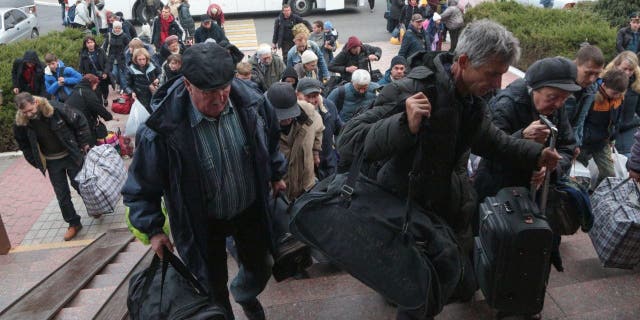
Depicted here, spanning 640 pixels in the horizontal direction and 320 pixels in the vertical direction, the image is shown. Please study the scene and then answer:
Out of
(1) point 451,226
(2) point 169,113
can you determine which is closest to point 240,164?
(2) point 169,113

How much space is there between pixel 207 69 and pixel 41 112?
14.3ft

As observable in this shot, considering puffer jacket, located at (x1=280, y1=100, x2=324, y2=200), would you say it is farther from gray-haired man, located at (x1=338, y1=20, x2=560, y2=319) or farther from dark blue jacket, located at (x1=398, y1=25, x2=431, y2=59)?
dark blue jacket, located at (x1=398, y1=25, x2=431, y2=59)

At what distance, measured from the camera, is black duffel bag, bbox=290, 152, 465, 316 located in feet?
7.52

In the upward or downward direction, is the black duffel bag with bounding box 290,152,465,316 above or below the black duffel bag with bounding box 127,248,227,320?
above

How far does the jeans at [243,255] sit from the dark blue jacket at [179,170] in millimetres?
77

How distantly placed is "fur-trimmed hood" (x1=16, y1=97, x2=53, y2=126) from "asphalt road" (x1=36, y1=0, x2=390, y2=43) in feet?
37.0

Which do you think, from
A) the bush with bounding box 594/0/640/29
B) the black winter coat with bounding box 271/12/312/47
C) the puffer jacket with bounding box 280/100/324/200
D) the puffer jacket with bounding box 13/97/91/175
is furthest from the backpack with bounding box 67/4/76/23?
the bush with bounding box 594/0/640/29

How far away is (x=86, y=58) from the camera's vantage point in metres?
10.7

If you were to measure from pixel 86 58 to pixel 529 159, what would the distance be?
10.1 meters

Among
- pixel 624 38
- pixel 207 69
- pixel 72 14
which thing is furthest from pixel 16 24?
pixel 207 69

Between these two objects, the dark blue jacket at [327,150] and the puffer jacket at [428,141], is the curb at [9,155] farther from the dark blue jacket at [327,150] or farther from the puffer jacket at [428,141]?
the puffer jacket at [428,141]

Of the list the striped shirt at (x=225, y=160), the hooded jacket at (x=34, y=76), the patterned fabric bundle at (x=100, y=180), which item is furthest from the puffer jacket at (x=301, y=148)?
the hooded jacket at (x=34, y=76)

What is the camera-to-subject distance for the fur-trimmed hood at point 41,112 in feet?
19.2

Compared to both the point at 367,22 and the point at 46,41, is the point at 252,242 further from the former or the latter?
the point at 367,22
